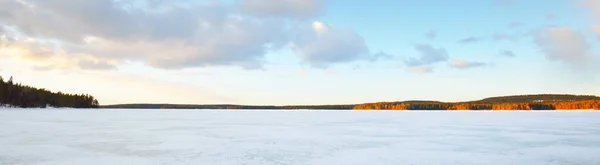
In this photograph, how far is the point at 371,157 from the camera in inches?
269

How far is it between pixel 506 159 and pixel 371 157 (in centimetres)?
197

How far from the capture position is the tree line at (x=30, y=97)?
57.4 metres

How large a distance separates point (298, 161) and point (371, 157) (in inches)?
50.0

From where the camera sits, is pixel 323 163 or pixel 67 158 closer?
pixel 323 163

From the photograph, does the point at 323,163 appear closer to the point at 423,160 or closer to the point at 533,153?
the point at 423,160

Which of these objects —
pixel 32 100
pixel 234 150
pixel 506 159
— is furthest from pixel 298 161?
pixel 32 100

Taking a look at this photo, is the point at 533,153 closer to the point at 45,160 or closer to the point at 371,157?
the point at 371,157

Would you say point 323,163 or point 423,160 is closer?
point 323,163

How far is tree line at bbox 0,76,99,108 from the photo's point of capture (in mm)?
57375

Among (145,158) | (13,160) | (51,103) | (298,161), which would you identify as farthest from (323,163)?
(51,103)

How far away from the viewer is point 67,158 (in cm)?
646

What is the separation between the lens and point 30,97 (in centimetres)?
6147

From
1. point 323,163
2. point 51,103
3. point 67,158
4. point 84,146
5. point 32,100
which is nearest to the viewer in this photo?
point 323,163

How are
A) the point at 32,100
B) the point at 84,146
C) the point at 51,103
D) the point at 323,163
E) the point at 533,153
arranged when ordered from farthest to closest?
1. the point at 51,103
2. the point at 32,100
3. the point at 84,146
4. the point at 533,153
5. the point at 323,163
